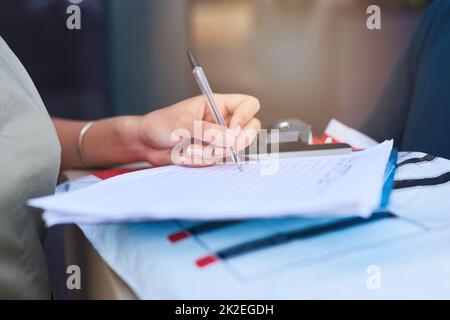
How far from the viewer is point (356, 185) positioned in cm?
29

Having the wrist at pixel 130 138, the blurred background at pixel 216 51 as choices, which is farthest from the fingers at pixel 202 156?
the blurred background at pixel 216 51

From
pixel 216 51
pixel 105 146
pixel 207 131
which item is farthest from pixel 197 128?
pixel 216 51

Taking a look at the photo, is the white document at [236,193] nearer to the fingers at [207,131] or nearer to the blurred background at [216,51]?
the fingers at [207,131]

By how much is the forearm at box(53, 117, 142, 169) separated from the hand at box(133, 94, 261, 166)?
0.01m

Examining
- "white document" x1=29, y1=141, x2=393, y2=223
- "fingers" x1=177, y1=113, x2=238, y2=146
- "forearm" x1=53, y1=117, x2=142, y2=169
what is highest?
"fingers" x1=177, y1=113, x2=238, y2=146

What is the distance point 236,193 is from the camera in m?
0.32

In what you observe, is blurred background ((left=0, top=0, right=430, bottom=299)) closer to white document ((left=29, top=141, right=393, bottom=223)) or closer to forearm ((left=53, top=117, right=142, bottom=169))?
forearm ((left=53, top=117, right=142, bottom=169))

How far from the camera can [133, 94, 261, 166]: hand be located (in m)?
0.45

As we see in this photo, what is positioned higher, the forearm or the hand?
the hand

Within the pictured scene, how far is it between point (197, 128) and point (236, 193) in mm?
185

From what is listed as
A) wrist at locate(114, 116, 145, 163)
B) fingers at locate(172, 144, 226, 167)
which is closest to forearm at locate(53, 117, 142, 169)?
wrist at locate(114, 116, 145, 163)

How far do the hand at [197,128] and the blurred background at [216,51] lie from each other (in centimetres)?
127

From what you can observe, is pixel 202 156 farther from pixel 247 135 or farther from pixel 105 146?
pixel 105 146

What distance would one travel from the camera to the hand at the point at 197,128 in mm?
453
